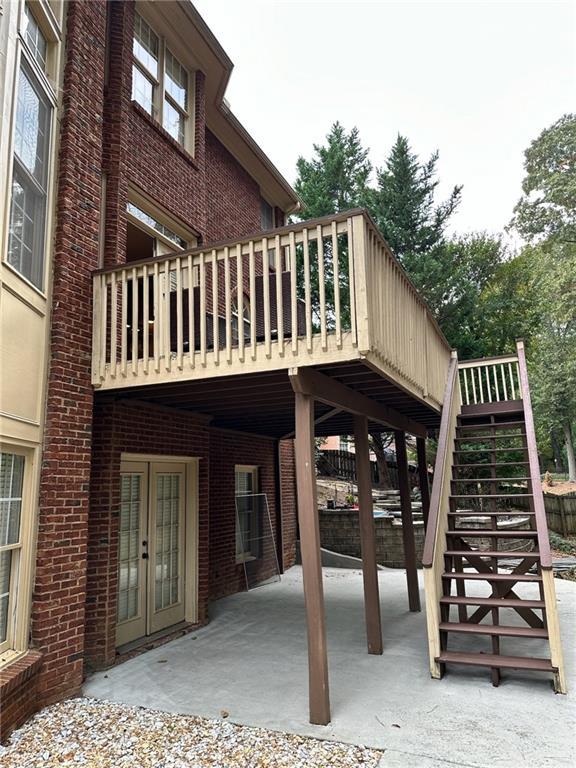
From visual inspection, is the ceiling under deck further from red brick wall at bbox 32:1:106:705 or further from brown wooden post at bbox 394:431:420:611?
brown wooden post at bbox 394:431:420:611

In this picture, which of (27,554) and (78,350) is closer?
(27,554)

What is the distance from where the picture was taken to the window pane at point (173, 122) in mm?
7609

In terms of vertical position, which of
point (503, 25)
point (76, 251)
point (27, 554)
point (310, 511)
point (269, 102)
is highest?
point (269, 102)

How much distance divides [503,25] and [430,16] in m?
1.04

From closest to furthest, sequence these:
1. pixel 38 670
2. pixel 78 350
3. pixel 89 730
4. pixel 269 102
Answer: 1. pixel 89 730
2. pixel 38 670
3. pixel 78 350
4. pixel 269 102

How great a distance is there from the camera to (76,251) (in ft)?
16.5

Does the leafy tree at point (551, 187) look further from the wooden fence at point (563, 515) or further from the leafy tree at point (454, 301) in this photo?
the wooden fence at point (563, 515)

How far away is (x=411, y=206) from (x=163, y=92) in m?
12.1

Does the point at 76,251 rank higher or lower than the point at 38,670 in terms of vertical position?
higher

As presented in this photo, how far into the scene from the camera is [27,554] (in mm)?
4266

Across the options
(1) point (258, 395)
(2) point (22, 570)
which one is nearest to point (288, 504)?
(1) point (258, 395)

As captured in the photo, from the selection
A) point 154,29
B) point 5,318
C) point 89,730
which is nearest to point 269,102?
point 154,29

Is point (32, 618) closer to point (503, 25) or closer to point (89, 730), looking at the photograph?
point (89, 730)

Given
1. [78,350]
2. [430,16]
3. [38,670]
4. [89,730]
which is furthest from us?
[430,16]
